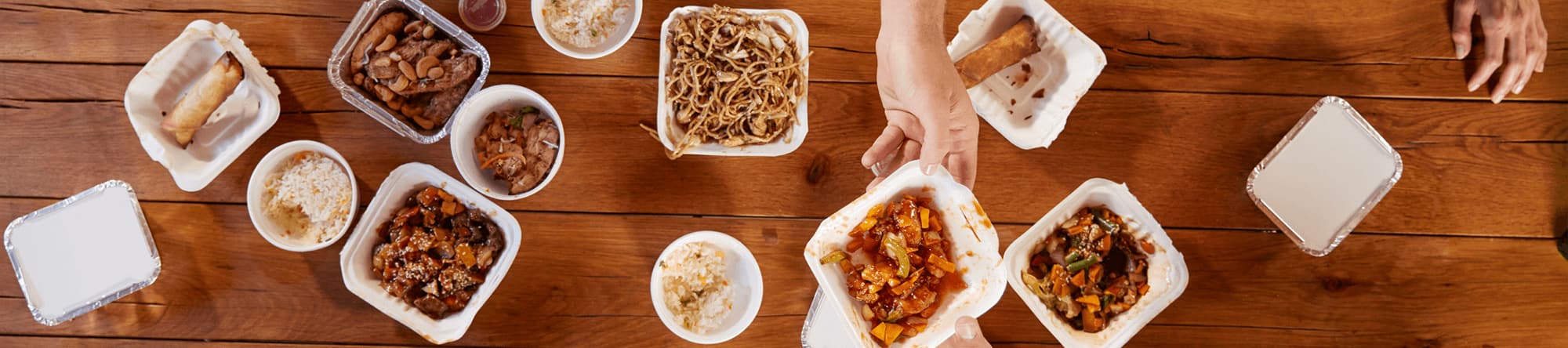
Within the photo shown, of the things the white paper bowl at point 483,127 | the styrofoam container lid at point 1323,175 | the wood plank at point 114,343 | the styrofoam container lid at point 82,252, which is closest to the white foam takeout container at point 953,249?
the white paper bowl at point 483,127

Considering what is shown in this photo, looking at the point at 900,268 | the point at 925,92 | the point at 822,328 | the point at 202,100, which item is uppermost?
the point at 925,92

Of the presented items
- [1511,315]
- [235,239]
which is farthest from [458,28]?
[1511,315]

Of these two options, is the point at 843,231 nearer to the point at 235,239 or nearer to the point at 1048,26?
the point at 1048,26

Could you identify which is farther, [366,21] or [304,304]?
[304,304]

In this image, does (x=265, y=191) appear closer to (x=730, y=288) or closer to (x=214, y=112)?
(x=214, y=112)

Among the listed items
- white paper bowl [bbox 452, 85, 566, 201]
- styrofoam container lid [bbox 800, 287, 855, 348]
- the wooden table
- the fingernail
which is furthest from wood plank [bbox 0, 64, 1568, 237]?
the fingernail

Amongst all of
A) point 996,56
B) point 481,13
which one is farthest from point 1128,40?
point 481,13
